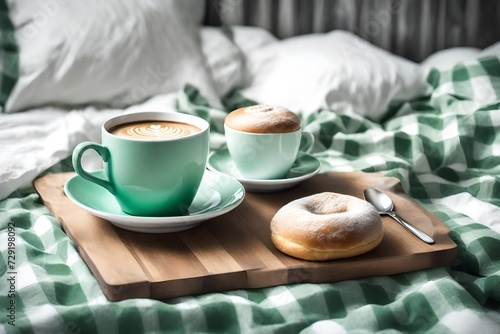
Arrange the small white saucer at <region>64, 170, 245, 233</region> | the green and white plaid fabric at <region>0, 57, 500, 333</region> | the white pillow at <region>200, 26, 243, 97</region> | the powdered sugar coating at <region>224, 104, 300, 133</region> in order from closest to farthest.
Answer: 1. the green and white plaid fabric at <region>0, 57, 500, 333</region>
2. the small white saucer at <region>64, 170, 245, 233</region>
3. the powdered sugar coating at <region>224, 104, 300, 133</region>
4. the white pillow at <region>200, 26, 243, 97</region>

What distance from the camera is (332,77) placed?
5.44 feet

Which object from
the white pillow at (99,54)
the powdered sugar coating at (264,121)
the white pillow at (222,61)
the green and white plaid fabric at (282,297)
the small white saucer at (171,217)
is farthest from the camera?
the white pillow at (222,61)

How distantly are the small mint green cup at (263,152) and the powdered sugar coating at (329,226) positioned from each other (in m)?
0.16

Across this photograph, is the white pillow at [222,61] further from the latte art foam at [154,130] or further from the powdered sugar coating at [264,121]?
the latte art foam at [154,130]

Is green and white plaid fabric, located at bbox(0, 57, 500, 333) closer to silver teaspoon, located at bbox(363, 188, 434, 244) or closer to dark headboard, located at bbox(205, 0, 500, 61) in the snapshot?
silver teaspoon, located at bbox(363, 188, 434, 244)

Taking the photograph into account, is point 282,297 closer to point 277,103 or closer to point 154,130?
point 154,130

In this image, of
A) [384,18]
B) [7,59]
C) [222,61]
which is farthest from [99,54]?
[384,18]

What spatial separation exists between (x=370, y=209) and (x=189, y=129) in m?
0.26

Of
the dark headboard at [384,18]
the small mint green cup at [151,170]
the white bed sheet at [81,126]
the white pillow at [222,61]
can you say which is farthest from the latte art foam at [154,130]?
the dark headboard at [384,18]

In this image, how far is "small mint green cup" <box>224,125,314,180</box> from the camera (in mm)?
1099

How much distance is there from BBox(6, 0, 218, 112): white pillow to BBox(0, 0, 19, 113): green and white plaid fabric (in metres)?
0.02

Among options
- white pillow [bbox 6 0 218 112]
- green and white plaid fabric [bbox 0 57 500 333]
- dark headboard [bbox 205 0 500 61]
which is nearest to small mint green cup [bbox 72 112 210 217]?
green and white plaid fabric [bbox 0 57 500 333]

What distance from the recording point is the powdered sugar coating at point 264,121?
1.10 m

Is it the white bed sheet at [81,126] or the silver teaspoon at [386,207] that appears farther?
the white bed sheet at [81,126]
